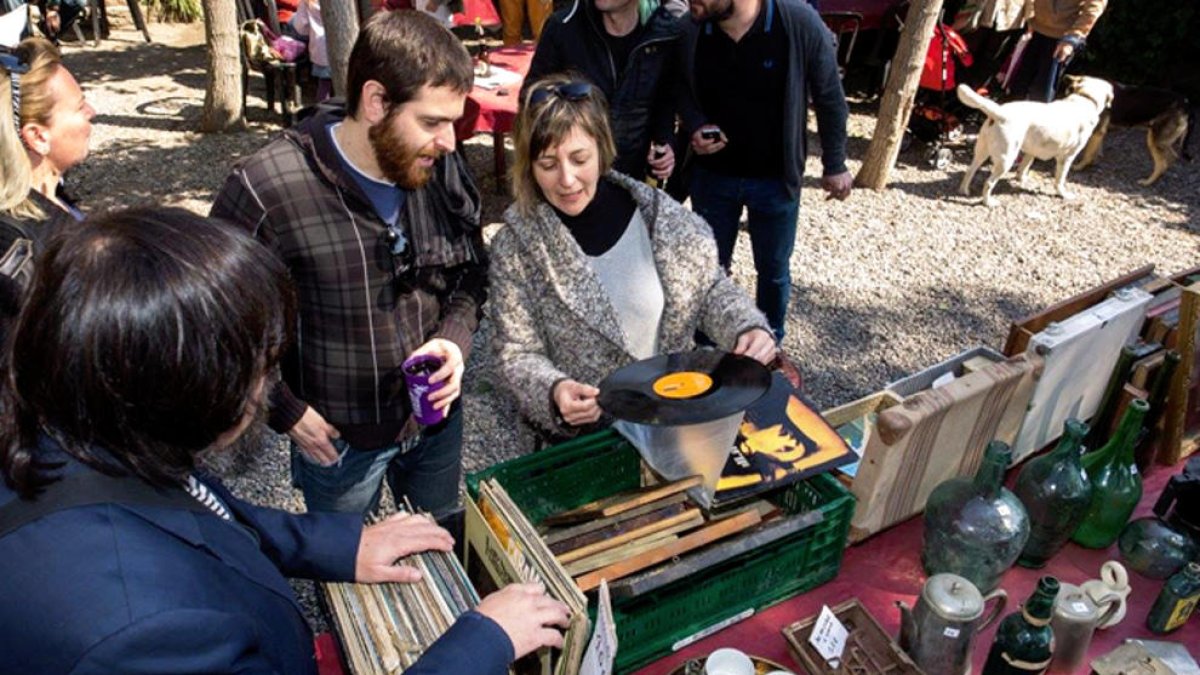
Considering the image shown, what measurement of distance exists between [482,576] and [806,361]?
3.50 m

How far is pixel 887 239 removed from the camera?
6.48 m

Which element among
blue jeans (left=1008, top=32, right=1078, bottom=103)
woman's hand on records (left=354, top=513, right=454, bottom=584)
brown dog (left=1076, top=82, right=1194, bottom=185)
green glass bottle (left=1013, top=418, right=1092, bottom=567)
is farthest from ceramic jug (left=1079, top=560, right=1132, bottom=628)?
brown dog (left=1076, top=82, right=1194, bottom=185)

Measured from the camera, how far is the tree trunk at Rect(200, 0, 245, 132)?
23.5ft

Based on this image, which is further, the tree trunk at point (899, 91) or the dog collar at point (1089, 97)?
the dog collar at point (1089, 97)

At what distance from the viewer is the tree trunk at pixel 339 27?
4.59 metres

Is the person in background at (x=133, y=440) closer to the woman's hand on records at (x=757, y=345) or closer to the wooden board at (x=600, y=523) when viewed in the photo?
the wooden board at (x=600, y=523)

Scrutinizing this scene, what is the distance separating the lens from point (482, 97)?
226 inches

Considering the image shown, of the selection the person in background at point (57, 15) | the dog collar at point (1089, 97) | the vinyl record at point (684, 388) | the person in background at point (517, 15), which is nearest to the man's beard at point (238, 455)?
the vinyl record at point (684, 388)

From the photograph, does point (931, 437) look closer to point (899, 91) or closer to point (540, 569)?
point (540, 569)

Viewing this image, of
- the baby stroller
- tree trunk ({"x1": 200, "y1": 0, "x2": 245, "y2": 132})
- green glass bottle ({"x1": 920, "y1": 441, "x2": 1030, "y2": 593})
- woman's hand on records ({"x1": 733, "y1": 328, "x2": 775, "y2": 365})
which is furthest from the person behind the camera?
the baby stroller

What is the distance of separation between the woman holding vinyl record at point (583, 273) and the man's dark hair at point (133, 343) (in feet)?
3.69

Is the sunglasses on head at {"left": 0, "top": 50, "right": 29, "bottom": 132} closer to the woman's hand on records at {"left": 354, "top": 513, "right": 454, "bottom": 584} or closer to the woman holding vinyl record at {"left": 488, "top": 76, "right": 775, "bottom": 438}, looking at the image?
the woman holding vinyl record at {"left": 488, "top": 76, "right": 775, "bottom": 438}

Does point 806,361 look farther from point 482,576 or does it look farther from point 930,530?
point 482,576

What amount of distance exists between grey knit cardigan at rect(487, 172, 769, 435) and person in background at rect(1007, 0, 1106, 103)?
20.3ft
